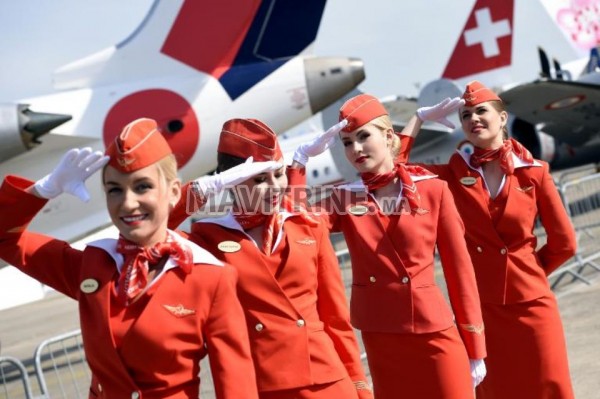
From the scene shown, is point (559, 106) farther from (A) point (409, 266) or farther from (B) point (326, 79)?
(A) point (409, 266)

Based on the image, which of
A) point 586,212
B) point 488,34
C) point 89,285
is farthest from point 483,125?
point 488,34

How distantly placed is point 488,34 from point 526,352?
21536mm

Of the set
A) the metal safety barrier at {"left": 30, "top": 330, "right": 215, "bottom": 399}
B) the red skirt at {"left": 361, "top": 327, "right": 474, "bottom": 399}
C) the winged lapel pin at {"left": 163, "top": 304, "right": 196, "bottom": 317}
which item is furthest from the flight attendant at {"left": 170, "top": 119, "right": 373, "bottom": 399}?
the metal safety barrier at {"left": 30, "top": 330, "right": 215, "bottom": 399}

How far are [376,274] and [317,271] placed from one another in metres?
0.37

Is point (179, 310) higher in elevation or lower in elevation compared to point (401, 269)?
higher

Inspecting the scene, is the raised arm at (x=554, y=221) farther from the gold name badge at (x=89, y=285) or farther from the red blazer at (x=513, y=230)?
the gold name badge at (x=89, y=285)

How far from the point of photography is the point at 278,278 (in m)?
3.06

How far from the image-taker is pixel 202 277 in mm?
2400

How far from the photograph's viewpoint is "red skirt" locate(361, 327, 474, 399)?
3.30m

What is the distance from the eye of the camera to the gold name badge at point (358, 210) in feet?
11.6

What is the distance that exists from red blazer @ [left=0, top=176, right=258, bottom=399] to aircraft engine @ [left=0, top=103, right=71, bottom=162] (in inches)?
231

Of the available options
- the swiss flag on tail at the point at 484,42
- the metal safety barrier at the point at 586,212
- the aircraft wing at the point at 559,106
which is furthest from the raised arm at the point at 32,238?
the swiss flag on tail at the point at 484,42

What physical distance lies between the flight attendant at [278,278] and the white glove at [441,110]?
3.39ft

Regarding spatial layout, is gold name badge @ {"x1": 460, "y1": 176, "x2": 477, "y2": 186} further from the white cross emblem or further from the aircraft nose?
the white cross emblem
